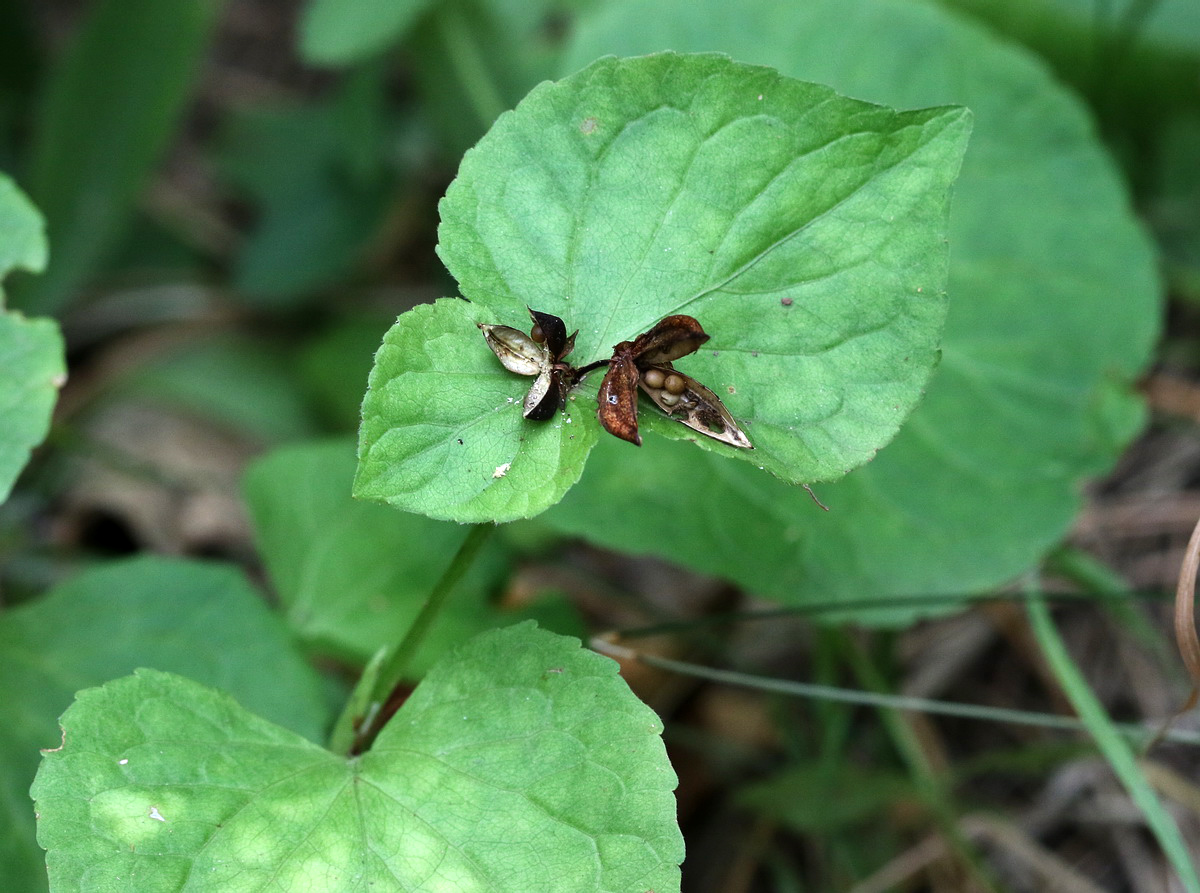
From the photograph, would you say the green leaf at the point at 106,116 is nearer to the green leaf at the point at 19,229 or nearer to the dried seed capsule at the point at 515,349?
the green leaf at the point at 19,229

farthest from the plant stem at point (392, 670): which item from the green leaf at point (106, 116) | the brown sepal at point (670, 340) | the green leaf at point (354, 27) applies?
the green leaf at point (106, 116)

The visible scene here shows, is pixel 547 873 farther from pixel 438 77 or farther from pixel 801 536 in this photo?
pixel 438 77

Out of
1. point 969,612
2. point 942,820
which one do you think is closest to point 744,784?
point 942,820

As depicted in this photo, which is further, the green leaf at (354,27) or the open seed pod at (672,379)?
the green leaf at (354,27)

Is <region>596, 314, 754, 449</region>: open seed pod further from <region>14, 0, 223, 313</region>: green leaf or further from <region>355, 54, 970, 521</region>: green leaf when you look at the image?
<region>14, 0, 223, 313</region>: green leaf

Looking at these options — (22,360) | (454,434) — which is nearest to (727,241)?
(454,434)

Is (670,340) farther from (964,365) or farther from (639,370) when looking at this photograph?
(964,365)

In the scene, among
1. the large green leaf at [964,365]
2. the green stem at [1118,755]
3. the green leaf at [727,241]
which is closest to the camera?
the green leaf at [727,241]

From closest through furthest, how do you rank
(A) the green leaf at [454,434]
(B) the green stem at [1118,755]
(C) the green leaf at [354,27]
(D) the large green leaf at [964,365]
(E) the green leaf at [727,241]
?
(A) the green leaf at [454,434], (E) the green leaf at [727,241], (B) the green stem at [1118,755], (D) the large green leaf at [964,365], (C) the green leaf at [354,27]

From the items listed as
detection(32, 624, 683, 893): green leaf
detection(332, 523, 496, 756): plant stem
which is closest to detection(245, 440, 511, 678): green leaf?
detection(332, 523, 496, 756): plant stem
